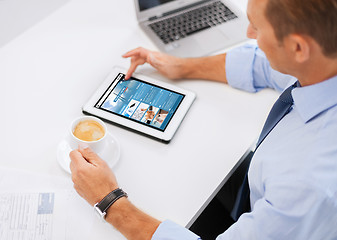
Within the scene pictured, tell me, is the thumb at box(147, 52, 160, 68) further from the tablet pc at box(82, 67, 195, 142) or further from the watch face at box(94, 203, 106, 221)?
the watch face at box(94, 203, 106, 221)

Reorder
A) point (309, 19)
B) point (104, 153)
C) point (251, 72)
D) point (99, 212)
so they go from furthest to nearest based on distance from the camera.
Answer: point (251, 72), point (104, 153), point (99, 212), point (309, 19)

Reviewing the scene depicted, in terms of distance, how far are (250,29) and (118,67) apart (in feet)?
1.56

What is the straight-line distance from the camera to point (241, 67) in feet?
4.04

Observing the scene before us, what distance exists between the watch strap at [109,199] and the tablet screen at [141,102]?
22 centimetres

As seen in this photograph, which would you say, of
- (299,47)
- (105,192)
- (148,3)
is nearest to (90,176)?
(105,192)

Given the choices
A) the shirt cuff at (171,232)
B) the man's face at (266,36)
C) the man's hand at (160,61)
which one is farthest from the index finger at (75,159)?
the man's face at (266,36)

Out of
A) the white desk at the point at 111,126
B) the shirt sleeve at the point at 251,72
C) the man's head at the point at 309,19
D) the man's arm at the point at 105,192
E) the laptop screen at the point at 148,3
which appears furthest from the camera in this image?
the laptop screen at the point at 148,3

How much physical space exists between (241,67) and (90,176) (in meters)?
0.58

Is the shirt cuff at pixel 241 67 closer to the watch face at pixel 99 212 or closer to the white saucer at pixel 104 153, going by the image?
the white saucer at pixel 104 153

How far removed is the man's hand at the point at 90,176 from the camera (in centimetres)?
96

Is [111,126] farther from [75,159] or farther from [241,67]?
[241,67]

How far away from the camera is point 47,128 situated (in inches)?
43.9

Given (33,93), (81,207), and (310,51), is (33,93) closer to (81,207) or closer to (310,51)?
(81,207)

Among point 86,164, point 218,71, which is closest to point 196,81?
point 218,71
